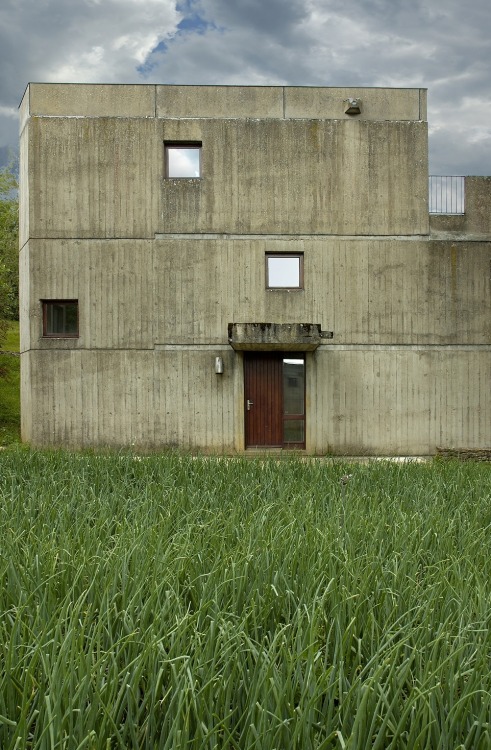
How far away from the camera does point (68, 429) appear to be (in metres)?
13.4

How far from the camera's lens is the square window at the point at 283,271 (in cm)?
1369

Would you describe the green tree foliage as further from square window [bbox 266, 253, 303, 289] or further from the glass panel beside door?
the glass panel beside door

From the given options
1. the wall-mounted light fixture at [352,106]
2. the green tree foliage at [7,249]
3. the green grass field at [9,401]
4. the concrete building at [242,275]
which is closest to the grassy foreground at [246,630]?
the concrete building at [242,275]

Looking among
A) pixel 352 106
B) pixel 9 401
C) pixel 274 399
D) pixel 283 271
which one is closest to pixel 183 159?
pixel 283 271

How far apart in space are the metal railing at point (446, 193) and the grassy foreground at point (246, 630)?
10401 mm

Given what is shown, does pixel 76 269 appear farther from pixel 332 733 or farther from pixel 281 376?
pixel 332 733

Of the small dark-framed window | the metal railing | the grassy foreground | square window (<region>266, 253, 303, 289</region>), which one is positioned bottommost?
the grassy foreground

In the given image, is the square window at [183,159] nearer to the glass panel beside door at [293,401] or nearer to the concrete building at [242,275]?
the concrete building at [242,275]

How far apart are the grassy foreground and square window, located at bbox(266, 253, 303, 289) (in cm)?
928

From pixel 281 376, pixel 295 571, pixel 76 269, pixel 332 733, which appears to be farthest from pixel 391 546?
pixel 76 269

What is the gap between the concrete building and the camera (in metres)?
13.4

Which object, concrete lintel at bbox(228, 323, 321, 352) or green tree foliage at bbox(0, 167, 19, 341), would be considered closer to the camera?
concrete lintel at bbox(228, 323, 321, 352)

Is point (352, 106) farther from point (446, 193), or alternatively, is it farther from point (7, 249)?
point (7, 249)

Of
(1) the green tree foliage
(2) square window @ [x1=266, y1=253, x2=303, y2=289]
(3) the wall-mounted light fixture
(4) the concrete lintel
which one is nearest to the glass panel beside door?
(4) the concrete lintel
